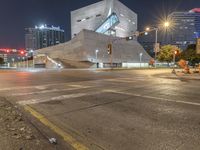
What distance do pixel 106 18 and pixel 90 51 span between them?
98.9 ft

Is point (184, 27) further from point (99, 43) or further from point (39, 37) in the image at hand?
point (39, 37)

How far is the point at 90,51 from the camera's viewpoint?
65250 millimetres

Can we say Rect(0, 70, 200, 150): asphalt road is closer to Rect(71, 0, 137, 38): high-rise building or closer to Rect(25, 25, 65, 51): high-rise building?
Rect(71, 0, 137, 38): high-rise building

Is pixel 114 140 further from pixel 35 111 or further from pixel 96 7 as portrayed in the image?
pixel 96 7

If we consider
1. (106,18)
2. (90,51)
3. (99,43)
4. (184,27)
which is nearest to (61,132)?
(90,51)

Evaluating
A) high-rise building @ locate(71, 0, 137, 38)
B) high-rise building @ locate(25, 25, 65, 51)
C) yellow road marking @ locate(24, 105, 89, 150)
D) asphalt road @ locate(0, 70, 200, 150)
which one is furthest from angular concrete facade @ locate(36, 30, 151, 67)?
high-rise building @ locate(25, 25, 65, 51)

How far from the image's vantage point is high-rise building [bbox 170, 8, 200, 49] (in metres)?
122

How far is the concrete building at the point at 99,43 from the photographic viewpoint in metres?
64.9

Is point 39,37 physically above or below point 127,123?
above

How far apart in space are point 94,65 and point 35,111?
5705 centimetres

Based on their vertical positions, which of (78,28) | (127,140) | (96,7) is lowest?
(127,140)

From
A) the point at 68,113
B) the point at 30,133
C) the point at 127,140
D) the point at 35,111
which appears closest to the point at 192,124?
the point at 127,140

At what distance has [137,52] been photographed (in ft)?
286

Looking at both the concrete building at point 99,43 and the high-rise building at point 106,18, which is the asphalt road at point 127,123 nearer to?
the concrete building at point 99,43
